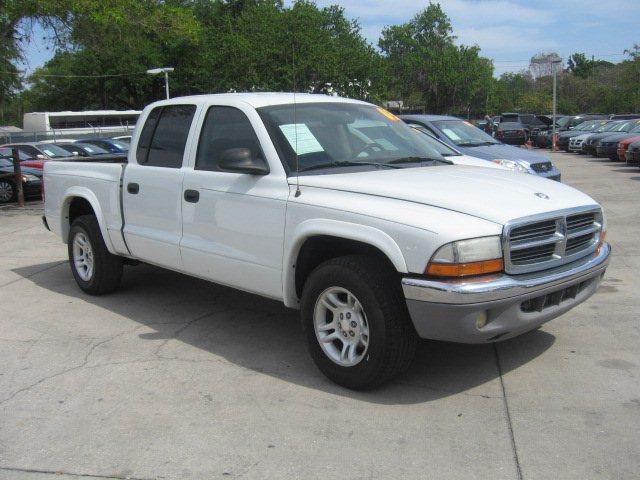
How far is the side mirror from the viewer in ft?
15.7

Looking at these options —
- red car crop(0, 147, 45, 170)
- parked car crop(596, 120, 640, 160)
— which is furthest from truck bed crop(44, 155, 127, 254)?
parked car crop(596, 120, 640, 160)

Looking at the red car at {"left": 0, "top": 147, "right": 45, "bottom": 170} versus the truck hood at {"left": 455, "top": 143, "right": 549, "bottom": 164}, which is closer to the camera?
the truck hood at {"left": 455, "top": 143, "right": 549, "bottom": 164}

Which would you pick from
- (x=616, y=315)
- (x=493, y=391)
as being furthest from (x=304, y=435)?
(x=616, y=315)

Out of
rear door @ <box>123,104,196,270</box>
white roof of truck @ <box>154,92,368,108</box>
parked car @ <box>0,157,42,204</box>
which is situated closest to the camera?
white roof of truck @ <box>154,92,368,108</box>

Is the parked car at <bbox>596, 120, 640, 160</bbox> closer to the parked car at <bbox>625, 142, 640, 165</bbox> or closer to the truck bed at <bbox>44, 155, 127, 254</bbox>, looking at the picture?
the parked car at <bbox>625, 142, 640, 165</bbox>

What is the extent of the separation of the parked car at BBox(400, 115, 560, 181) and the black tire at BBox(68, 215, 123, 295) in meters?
6.45

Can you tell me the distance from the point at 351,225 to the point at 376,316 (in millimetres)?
573

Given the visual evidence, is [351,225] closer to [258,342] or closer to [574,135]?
[258,342]

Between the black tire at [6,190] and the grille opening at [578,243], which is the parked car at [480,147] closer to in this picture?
the grille opening at [578,243]

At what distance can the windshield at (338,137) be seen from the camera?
4.99 metres

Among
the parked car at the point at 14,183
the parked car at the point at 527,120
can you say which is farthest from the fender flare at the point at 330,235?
the parked car at the point at 527,120

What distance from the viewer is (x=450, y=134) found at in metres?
12.3

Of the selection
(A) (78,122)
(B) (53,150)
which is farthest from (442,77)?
(B) (53,150)

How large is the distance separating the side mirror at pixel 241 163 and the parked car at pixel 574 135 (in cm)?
2614
